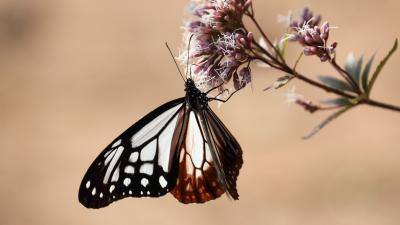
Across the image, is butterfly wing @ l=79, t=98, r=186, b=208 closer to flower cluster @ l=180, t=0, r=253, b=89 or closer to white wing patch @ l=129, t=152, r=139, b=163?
white wing patch @ l=129, t=152, r=139, b=163

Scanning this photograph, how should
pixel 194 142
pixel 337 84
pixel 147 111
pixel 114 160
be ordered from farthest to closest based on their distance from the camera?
pixel 147 111, pixel 194 142, pixel 114 160, pixel 337 84

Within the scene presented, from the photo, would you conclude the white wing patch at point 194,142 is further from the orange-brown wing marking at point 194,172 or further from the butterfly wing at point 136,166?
the butterfly wing at point 136,166

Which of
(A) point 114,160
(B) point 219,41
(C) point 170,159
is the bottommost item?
(C) point 170,159

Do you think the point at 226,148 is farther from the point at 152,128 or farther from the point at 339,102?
the point at 339,102

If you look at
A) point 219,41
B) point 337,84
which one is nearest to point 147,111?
point 219,41

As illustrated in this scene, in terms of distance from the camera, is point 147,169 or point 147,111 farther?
point 147,111

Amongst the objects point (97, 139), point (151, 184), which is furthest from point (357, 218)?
point (151, 184)

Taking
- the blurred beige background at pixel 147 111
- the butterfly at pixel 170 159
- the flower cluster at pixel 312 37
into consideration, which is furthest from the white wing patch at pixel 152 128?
the blurred beige background at pixel 147 111
